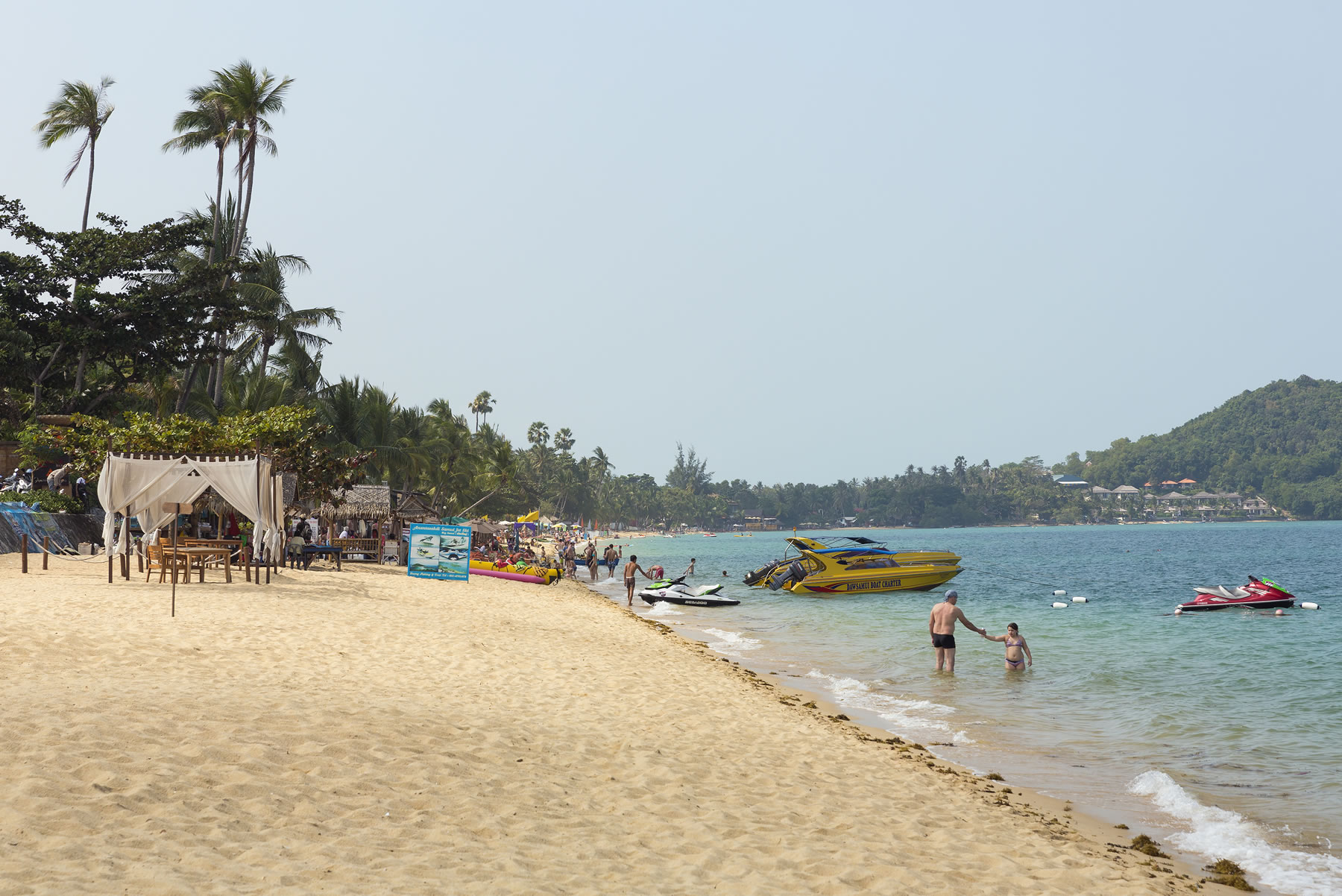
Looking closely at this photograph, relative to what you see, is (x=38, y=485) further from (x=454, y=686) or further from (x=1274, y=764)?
(x=1274, y=764)

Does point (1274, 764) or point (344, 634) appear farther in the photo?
point (344, 634)

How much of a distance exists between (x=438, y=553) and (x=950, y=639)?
13.9 meters

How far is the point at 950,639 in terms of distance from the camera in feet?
50.7

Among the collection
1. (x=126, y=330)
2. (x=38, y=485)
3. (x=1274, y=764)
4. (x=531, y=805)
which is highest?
(x=126, y=330)

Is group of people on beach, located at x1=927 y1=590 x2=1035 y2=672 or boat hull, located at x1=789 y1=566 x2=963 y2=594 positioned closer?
→ group of people on beach, located at x1=927 y1=590 x2=1035 y2=672

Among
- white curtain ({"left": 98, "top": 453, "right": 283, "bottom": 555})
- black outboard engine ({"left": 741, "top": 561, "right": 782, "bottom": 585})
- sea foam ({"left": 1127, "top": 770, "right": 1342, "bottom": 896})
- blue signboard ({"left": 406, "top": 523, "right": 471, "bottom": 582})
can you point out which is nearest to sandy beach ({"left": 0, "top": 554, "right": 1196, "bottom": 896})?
sea foam ({"left": 1127, "top": 770, "right": 1342, "bottom": 896})

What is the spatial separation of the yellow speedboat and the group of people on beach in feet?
53.9

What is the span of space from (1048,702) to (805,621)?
11.8m

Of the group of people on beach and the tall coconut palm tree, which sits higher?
the tall coconut palm tree

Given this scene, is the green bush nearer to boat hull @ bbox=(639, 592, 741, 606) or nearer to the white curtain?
the white curtain

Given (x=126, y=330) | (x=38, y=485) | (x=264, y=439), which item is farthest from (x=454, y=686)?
(x=126, y=330)

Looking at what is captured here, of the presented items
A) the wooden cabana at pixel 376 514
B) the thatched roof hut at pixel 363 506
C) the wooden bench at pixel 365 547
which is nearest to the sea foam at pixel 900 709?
the wooden cabana at pixel 376 514

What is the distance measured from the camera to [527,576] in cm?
2991

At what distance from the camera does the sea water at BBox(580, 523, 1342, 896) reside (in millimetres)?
8352
